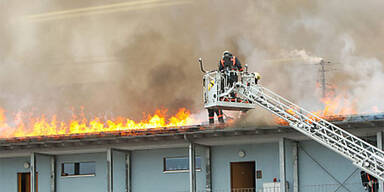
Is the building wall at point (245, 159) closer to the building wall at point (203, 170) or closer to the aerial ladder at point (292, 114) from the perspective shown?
the building wall at point (203, 170)

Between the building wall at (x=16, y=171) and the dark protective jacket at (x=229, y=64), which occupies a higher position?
the dark protective jacket at (x=229, y=64)

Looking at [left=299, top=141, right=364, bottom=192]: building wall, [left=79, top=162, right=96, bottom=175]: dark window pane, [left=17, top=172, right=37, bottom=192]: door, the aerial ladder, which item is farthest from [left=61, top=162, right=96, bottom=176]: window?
[left=299, top=141, right=364, bottom=192]: building wall

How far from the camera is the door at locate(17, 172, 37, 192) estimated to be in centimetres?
2443

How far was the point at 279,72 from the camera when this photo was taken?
4241 centimetres

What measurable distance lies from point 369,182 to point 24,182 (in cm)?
1327

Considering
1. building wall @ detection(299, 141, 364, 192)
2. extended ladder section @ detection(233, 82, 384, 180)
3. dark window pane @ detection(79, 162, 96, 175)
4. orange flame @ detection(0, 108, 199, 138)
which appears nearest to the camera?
extended ladder section @ detection(233, 82, 384, 180)

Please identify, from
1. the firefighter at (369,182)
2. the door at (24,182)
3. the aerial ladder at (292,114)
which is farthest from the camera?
the door at (24,182)

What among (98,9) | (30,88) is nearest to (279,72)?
(98,9)

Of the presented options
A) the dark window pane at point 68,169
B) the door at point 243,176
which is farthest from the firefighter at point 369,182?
the dark window pane at point 68,169

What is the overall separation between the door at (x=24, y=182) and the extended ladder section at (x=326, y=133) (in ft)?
31.8

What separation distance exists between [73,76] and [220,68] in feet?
77.8

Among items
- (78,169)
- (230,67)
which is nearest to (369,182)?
(230,67)

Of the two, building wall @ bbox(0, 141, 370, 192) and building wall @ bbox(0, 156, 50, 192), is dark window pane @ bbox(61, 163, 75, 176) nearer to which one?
building wall @ bbox(0, 141, 370, 192)

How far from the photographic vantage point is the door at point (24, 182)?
962 inches
